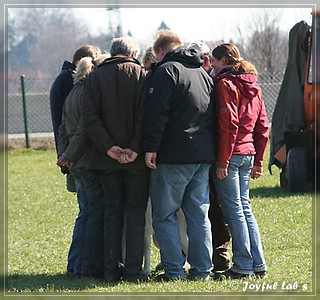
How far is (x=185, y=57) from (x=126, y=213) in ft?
4.35

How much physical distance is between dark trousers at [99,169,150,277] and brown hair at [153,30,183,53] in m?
1.02

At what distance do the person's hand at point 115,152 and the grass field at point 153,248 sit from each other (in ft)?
3.26

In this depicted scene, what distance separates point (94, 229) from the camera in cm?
646

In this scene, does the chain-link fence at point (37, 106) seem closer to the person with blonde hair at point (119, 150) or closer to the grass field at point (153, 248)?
the grass field at point (153, 248)

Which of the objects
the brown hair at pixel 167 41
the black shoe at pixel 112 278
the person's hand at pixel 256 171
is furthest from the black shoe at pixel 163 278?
the brown hair at pixel 167 41

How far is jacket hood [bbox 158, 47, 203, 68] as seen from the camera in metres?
6.21

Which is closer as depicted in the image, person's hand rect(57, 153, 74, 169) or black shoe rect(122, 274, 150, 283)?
black shoe rect(122, 274, 150, 283)

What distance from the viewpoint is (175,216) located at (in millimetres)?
6320

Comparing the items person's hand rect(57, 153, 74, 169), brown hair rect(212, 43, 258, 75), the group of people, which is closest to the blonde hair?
the group of people

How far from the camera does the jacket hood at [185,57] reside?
621 centimetres

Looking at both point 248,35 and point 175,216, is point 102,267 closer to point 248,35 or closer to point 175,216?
point 175,216

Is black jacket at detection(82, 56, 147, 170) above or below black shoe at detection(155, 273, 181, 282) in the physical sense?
above

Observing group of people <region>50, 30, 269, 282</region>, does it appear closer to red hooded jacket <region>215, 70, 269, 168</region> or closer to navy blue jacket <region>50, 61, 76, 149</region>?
red hooded jacket <region>215, 70, 269, 168</region>

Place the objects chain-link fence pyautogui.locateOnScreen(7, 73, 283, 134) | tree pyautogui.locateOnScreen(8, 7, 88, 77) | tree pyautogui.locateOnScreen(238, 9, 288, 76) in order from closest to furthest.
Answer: chain-link fence pyautogui.locateOnScreen(7, 73, 283, 134), tree pyautogui.locateOnScreen(238, 9, 288, 76), tree pyautogui.locateOnScreen(8, 7, 88, 77)
